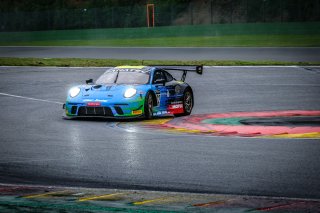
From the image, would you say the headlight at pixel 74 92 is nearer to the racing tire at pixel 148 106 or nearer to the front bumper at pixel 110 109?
the front bumper at pixel 110 109

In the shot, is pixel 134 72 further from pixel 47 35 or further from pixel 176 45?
pixel 47 35

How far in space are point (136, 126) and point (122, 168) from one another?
18.3 ft

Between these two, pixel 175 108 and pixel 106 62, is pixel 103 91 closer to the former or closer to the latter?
pixel 175 108

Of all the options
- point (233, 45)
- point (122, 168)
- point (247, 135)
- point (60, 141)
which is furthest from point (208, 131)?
point (233, 45)

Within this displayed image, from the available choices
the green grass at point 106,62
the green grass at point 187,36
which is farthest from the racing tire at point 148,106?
the green grass at point 187,36

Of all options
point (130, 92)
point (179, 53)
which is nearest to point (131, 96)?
point (130, 92)

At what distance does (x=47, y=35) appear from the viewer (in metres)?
61.3

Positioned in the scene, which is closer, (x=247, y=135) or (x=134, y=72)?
(x=247, y=135)

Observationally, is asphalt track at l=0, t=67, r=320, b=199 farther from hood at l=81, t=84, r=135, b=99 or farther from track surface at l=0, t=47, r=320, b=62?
track surface at l=0, t=47, r=320, b=62

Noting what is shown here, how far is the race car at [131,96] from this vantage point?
714 inches

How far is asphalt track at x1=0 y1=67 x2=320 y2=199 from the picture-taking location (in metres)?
10.3

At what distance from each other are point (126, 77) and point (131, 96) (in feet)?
4.30

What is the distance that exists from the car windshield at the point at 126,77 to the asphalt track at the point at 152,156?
1438 mm

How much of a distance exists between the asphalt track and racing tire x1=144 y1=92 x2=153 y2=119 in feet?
3.42
